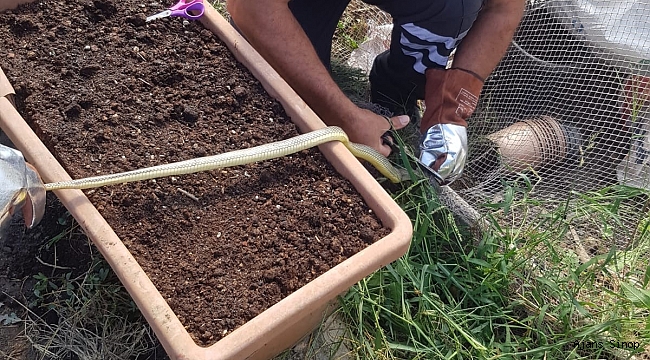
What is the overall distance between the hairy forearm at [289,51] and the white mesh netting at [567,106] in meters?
0.52

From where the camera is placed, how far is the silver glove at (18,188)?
0.97 m

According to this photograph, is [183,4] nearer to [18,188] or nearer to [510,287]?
[18,188]

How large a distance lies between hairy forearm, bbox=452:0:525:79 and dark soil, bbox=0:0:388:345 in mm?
747

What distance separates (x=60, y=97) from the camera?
4.08 ft

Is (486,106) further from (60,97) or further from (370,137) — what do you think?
(60,97)

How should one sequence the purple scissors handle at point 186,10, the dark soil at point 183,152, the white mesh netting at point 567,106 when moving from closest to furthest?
the dark soil at point 183,152
the purple scissors handle at point 186,10
the white mesh netting at point 567,106

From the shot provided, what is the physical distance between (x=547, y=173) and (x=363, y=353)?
0.92 meters

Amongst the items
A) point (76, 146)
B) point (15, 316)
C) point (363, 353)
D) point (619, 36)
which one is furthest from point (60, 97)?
point (619, 36)

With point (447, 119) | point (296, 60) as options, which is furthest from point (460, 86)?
point (296, 60)

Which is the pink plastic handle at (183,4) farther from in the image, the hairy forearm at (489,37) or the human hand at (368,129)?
the hairy forearm at (489,37)

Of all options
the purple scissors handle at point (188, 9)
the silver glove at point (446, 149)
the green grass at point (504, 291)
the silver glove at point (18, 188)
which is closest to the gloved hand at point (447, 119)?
the silver glove at point (446, 149)

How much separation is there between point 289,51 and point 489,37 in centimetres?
68

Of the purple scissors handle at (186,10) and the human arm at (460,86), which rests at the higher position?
the purple scissors handle at (186,10)

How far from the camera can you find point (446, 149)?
167 cm
